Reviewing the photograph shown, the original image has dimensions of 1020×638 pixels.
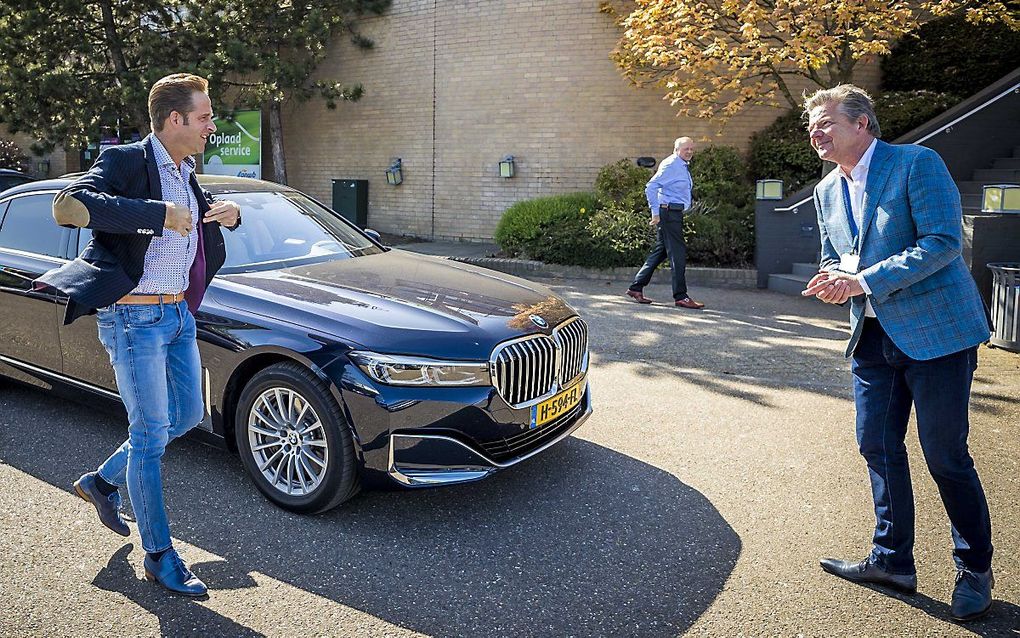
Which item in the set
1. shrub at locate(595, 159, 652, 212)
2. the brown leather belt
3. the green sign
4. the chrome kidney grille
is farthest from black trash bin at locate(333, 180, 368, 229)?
the brown leather belt

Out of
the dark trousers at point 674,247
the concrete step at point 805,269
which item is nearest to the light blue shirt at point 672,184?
the dark trousers at point 674,247

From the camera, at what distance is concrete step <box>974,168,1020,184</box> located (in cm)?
1173

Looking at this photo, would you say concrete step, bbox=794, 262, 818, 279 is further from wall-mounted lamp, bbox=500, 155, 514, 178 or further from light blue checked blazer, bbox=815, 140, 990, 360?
light blue checked blazer, bbox=815, 140, 990, 360

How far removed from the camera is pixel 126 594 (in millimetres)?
3201

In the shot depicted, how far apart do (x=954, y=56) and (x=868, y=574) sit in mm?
12603

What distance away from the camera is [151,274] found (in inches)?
124

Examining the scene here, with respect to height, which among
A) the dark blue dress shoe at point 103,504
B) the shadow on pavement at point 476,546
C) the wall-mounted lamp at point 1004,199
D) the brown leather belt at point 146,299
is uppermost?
the wall-mounted lamp at point 1004,199

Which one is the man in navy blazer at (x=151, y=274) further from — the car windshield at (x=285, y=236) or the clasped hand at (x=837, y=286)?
the clasped hand at (x=837, y=286)

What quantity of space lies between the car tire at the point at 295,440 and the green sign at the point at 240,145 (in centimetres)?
1605

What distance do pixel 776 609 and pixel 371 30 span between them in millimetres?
16261

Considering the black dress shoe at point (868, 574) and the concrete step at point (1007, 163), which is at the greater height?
the concrete step at point (1007, 163)

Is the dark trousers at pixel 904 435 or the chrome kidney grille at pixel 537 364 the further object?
the chrome kidney grille at pixel 537 364

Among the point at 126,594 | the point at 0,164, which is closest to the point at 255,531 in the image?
the point at 126,594

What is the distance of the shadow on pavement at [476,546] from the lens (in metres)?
3.11
